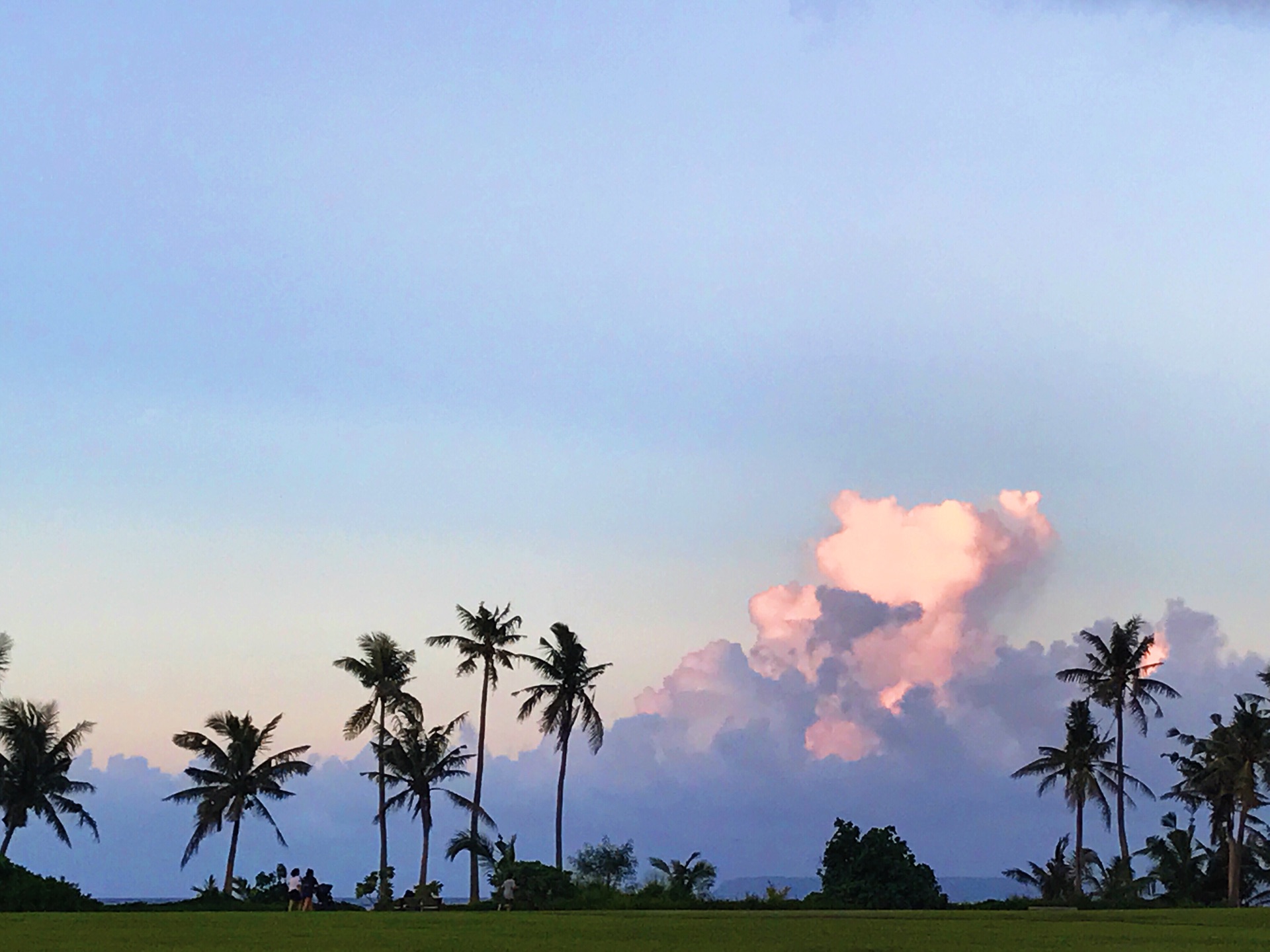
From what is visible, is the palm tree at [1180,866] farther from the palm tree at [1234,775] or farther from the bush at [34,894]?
the bush at [34,894]

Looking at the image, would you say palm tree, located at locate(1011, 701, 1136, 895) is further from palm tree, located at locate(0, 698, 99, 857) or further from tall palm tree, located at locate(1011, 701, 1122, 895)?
palm tree, located at locate(0, 698, 99, 857)

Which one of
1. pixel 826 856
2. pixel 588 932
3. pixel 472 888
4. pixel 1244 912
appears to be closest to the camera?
pixel 588 932

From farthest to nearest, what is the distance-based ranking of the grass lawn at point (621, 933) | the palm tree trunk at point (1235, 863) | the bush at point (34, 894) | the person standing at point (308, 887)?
the palm tree trunk at point (1235, 863), the person standing at point (308, 887), the bush at point (34, 894), the grass lawn at point (621, 933)

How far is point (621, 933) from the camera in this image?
23.9 meters

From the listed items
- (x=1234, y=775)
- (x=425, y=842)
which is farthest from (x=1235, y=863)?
(x=425, y=842)

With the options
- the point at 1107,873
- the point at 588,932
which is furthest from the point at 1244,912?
the point at 1107,873

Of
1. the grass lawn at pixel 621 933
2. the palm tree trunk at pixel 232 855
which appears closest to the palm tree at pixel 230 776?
the palm tree trunk at pixel 232 855

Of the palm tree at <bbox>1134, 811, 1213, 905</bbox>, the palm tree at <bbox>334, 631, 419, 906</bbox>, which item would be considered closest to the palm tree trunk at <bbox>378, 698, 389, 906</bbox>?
the palm tree at <bbox>334, 631, 419, 906</bbox>

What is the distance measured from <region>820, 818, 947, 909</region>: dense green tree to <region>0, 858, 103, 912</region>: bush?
26.1 metres

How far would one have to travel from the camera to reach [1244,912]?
40938 mm

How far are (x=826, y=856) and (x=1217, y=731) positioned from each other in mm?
33224

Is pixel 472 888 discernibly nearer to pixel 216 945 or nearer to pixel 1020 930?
pixel 1020 930

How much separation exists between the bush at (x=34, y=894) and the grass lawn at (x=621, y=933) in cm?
1044

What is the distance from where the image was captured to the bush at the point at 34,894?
41.7m
